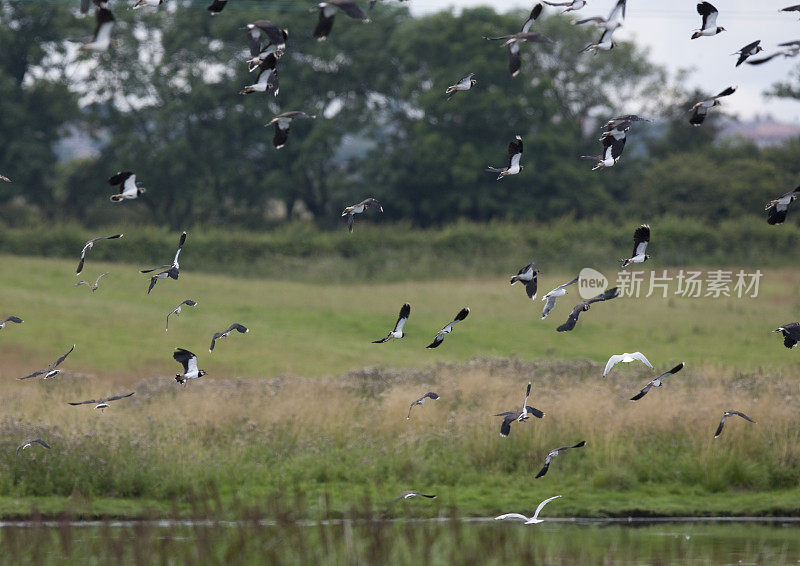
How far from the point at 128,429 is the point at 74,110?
57971 mm

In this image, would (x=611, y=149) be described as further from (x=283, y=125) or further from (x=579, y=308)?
(x=283, y=125)

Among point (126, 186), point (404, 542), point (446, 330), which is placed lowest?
point (404, 542)

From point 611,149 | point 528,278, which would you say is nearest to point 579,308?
point 528,278

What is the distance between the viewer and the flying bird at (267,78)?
11320 mm

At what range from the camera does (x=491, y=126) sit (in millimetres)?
74688

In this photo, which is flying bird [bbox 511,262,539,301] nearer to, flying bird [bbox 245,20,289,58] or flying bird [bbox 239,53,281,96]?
flying bird [bbox 239,53,281,96]

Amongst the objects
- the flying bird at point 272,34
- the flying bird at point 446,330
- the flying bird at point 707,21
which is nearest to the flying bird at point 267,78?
the flying bird at point 272,34

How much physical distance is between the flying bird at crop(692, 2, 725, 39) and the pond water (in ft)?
18.3

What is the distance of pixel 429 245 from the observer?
209ft

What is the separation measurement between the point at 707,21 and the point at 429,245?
51703 mm

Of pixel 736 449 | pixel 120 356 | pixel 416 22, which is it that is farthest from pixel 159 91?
pixel 736 449

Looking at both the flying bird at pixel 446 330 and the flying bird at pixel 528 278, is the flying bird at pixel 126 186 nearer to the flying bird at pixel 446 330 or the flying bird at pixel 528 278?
the flying bird at pixel 446 330

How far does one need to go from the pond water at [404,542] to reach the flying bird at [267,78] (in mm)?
4419

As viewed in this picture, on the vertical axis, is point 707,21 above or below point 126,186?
above
